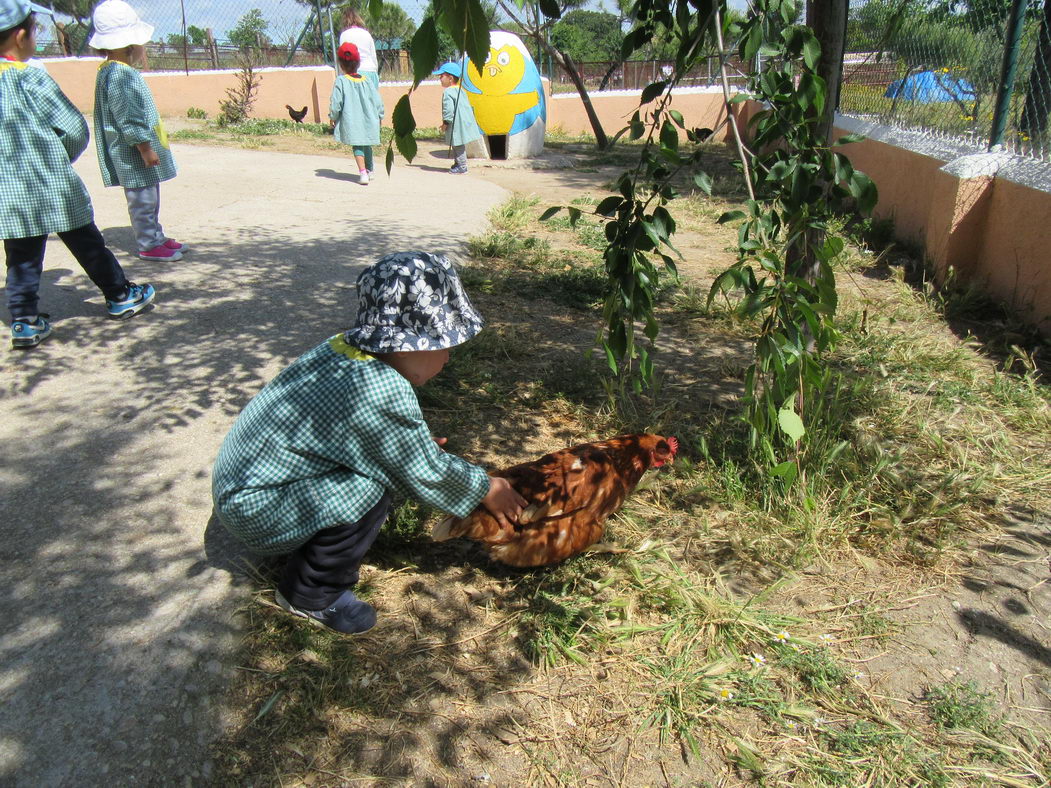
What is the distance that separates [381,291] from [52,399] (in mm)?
2245

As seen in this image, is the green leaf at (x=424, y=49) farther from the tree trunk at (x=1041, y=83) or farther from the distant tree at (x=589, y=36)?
the distant tree at (x=589, y=36)

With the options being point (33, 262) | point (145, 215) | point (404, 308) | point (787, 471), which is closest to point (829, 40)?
point (787, 471)

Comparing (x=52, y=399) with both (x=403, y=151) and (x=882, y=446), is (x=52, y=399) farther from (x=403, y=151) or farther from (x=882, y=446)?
(x=882, y=446)

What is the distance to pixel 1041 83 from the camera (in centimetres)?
479

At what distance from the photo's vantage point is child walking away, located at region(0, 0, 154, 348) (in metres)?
3.67

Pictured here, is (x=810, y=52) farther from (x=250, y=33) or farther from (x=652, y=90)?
(x=250, y=33)

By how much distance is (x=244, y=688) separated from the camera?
1953 mm

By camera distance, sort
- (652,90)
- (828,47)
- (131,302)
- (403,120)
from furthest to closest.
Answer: (131,302) → (828,47) → (652,90) → (403,120)

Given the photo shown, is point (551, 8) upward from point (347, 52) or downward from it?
downward

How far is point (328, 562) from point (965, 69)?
609 cm

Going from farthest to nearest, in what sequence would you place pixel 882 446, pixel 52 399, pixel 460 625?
1. pixel 52 399
2. pixel 882 446
3. pixel 460 625

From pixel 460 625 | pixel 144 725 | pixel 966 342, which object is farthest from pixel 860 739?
pixel 966 342

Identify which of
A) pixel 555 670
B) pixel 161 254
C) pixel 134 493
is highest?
pixel 161 254

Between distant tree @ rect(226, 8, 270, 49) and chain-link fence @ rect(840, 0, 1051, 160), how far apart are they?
582 inches
